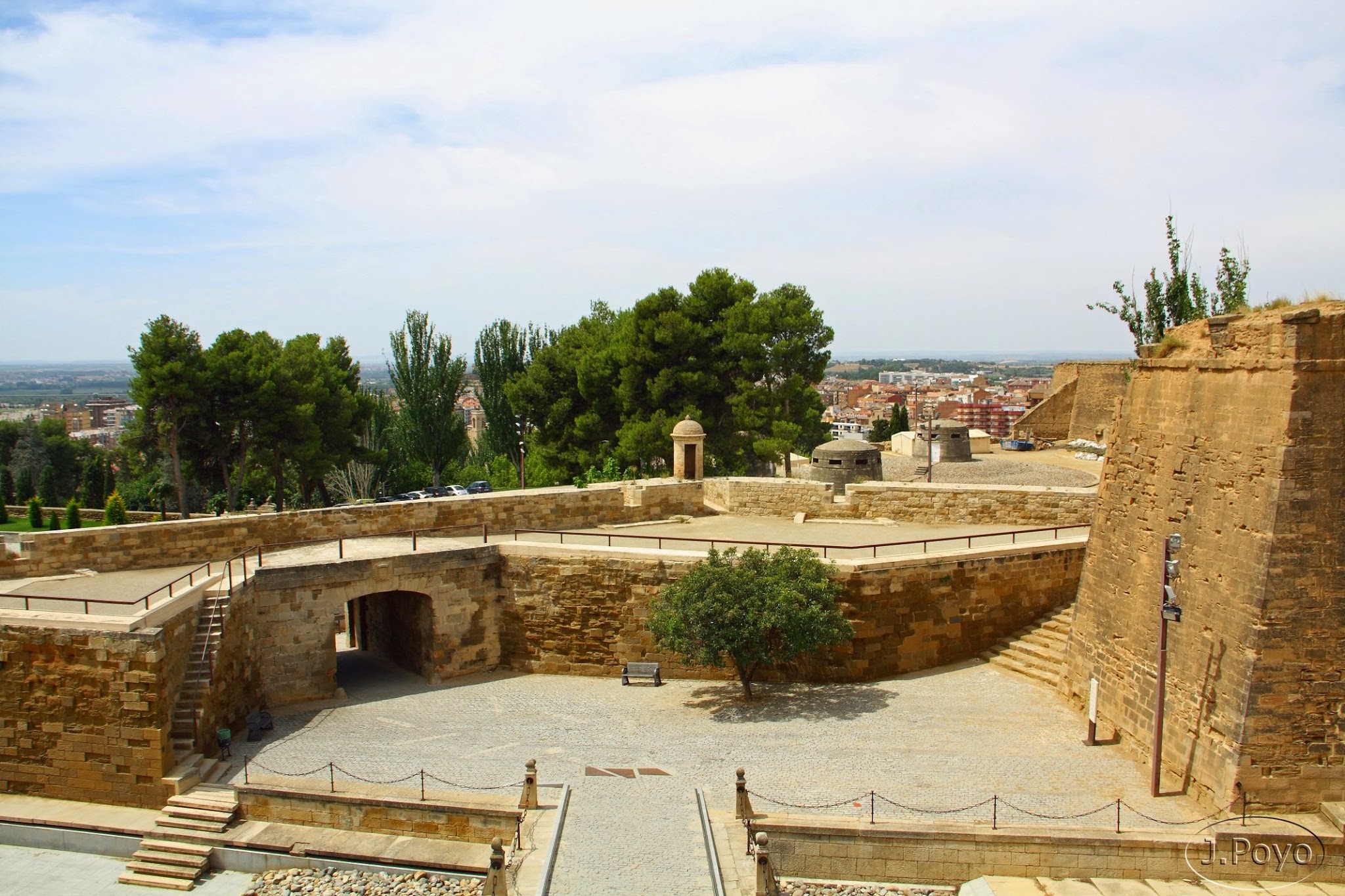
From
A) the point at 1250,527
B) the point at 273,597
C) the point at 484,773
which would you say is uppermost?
the point at 1250,527

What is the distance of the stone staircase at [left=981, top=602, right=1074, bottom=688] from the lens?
45.2 ft

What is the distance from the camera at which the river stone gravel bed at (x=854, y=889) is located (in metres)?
9.57

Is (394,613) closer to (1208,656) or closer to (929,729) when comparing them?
(929,729)

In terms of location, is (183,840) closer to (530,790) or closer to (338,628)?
(530,790)

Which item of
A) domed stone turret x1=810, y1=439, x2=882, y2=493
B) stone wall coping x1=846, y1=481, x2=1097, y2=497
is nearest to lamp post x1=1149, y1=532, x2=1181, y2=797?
stone wall coping x1=846, y1=481, x2=1097, y2=497

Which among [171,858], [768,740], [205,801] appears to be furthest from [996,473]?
[171,858]

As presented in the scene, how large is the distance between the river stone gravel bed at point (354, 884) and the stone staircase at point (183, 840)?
779 millimetres

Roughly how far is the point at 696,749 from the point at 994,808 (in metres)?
3.68

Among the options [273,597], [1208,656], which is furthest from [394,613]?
[1208,656]

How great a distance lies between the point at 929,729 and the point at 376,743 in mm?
6963

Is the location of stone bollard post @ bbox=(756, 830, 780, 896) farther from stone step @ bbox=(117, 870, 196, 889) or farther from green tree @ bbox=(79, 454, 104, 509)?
green tree @ bbox=(79, 454, 104, 509)

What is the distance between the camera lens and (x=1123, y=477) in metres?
12.6

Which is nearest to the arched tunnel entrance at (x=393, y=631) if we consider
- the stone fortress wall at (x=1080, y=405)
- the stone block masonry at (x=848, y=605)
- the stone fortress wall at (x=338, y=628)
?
the stone fortress wall at (x=338, y=628)

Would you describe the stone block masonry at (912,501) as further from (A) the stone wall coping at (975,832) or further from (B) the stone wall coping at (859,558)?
(A) the stone wall coping at (975,832)
